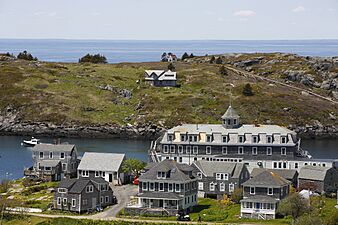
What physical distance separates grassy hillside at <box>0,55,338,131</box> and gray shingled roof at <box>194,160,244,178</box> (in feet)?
217

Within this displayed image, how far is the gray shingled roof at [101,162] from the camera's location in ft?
307

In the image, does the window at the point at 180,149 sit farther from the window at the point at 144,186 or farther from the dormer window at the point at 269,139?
the window at the point at 144,186

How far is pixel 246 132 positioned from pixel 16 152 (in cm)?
4417

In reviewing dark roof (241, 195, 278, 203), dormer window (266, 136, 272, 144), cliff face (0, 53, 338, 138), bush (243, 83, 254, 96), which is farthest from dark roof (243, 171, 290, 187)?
bush (243, 83, 254, 96)

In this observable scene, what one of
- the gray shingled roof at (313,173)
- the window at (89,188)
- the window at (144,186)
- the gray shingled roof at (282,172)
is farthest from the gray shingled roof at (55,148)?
the gray shingled roof at (313,173)

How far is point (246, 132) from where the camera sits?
100000 mm

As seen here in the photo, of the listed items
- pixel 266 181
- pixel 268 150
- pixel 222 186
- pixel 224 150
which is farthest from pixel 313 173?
pixel 224 150

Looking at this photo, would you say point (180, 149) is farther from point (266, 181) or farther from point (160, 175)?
point (266, 181)

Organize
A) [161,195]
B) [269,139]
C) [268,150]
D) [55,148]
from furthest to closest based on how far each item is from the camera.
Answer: [55,148]
[269,139]
[268,150]
[161,195]

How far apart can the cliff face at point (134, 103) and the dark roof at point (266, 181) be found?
2762 inches

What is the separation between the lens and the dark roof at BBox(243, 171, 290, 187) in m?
77.9

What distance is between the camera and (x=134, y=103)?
547 ft

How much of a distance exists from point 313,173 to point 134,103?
3341 inches

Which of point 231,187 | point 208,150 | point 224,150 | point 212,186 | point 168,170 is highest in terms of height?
point 168,170
